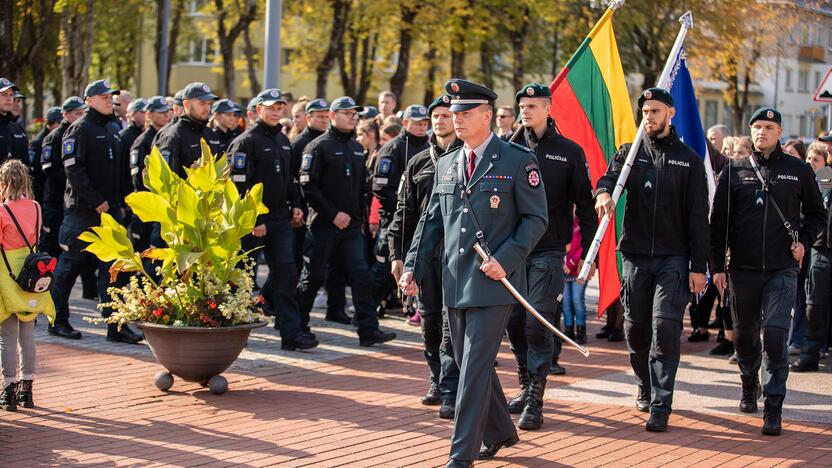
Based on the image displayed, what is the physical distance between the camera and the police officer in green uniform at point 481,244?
6.68 metres

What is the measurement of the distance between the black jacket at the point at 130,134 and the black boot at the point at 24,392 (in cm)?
526

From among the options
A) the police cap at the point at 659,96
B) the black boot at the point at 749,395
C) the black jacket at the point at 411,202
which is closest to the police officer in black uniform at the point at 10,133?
the black jacket at the point at 411,202

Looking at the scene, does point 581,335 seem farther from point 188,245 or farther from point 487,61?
point 487,61

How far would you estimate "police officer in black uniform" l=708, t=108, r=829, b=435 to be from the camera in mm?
8336

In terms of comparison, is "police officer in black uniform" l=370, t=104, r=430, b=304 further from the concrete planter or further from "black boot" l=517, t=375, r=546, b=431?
"black boot" l=517, t=375, r=546, b=431

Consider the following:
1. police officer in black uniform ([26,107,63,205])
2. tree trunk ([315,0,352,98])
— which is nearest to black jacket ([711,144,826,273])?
police officer in black uniform ([26,107,63,205])

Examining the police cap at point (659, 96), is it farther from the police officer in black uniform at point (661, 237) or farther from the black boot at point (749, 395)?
the black boot at point (749, 395)

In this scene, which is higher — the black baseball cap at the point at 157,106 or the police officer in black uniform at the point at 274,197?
the black baseball cap at the point at 157,106

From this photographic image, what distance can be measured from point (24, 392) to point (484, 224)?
3.63 metres

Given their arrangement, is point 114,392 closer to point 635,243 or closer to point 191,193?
point 191,193

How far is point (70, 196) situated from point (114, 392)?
2889 millimetres

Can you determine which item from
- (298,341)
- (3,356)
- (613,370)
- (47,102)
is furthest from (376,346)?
(47,102)

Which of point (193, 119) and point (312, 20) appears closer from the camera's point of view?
point (193, 119)

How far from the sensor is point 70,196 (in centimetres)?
1110
